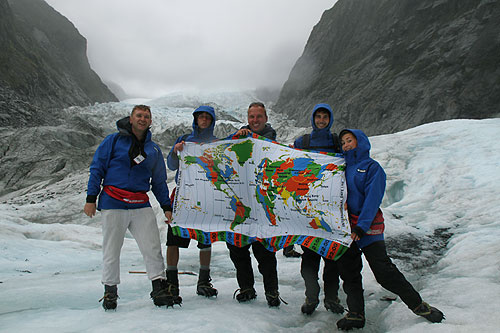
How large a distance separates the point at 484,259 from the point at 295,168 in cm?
288

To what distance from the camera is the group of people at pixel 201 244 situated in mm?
2637

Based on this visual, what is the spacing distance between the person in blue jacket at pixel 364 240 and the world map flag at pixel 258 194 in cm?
14

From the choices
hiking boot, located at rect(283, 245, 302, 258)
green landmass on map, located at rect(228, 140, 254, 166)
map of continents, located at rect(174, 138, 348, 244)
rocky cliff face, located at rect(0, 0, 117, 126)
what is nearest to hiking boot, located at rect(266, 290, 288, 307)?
map of continents, located at rect(174, 138, 348, 244)

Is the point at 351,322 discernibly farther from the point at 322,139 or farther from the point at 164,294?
the point at 322,139

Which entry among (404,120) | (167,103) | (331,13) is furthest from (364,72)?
(167,103)

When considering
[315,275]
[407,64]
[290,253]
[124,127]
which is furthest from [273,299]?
[407,64]

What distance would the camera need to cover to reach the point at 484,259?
401cm

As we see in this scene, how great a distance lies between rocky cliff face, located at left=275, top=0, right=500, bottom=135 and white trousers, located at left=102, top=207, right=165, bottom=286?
34781 mm

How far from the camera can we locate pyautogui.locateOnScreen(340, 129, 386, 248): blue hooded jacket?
8.63 feet

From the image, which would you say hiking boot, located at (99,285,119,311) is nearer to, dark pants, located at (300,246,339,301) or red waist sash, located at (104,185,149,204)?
red waist sash, located at (104,185,149,204)

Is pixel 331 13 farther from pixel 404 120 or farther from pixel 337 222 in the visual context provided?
pixel 337 222

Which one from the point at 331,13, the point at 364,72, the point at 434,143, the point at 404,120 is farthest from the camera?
the point at 331,13

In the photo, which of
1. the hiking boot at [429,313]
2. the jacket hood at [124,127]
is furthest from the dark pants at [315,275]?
the jacket hood at [124,127]

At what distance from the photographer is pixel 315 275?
303cm
